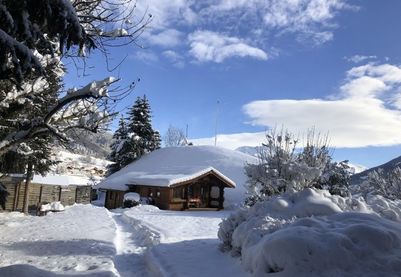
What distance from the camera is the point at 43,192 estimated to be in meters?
39.7

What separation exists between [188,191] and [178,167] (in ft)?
18.6

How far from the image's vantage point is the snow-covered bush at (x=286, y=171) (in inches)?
641

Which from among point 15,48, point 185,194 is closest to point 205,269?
point 15,48

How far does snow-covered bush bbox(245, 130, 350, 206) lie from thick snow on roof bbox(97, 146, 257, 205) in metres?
15.2

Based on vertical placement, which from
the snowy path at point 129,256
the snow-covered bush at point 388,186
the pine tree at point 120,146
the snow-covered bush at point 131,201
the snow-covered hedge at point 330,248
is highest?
the pine tree at point 120,146

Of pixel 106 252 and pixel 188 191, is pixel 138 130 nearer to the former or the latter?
pixel 188 191

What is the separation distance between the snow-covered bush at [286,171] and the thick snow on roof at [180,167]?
49.8 ft

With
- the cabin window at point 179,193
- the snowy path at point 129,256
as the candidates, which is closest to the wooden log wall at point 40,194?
the cabin window at point 179,193

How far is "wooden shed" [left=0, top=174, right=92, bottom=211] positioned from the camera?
1251 inches

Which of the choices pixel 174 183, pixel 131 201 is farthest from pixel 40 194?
pixel 174 183

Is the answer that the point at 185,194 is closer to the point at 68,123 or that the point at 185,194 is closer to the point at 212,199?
the point at 212,199

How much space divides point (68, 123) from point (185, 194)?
2524 cm

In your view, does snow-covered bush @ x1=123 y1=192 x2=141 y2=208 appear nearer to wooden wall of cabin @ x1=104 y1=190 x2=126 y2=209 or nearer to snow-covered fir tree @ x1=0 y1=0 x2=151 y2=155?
wooden wall of cabin @ x1=104 y1=190 x2=126 y2=209

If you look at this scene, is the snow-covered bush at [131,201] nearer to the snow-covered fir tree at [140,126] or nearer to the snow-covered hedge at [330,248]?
the snow-covered fir tree at [140,126]
